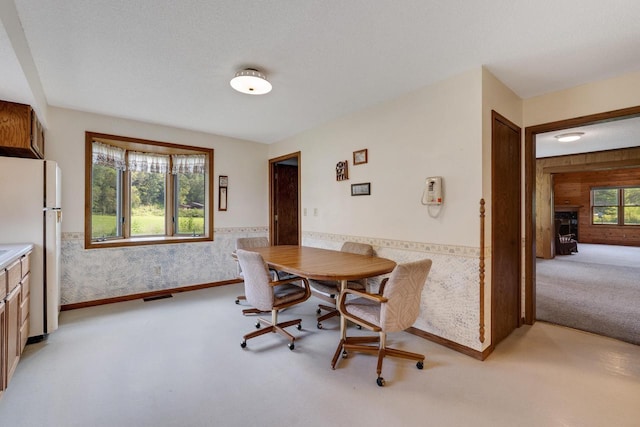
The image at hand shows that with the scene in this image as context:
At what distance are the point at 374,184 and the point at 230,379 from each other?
7.58 feet

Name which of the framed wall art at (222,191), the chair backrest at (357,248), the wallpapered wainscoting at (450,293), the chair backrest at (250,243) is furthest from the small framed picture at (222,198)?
the wallpapered wainscoting at (450,293)

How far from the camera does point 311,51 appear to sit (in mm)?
2156

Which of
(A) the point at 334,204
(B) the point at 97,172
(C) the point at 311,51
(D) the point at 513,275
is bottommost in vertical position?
(D) the point at 513,275

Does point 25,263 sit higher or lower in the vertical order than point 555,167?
lower

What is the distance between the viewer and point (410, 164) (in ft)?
9.36

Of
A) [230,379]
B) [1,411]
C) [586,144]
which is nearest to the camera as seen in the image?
[1,411]

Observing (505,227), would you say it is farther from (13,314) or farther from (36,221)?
(36,221)

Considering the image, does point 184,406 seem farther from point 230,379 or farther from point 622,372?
point 622,372

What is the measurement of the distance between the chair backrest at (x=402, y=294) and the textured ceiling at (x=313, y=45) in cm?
160

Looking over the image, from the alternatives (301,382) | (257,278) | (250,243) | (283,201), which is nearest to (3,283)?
(257,278)

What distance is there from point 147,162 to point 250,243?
207 cm

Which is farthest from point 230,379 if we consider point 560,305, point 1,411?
point 560,305

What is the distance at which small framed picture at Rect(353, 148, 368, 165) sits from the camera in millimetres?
3331

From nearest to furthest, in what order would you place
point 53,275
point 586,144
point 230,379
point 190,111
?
point 230,379 < point 53,275 < point 190,111 < point 586,144
